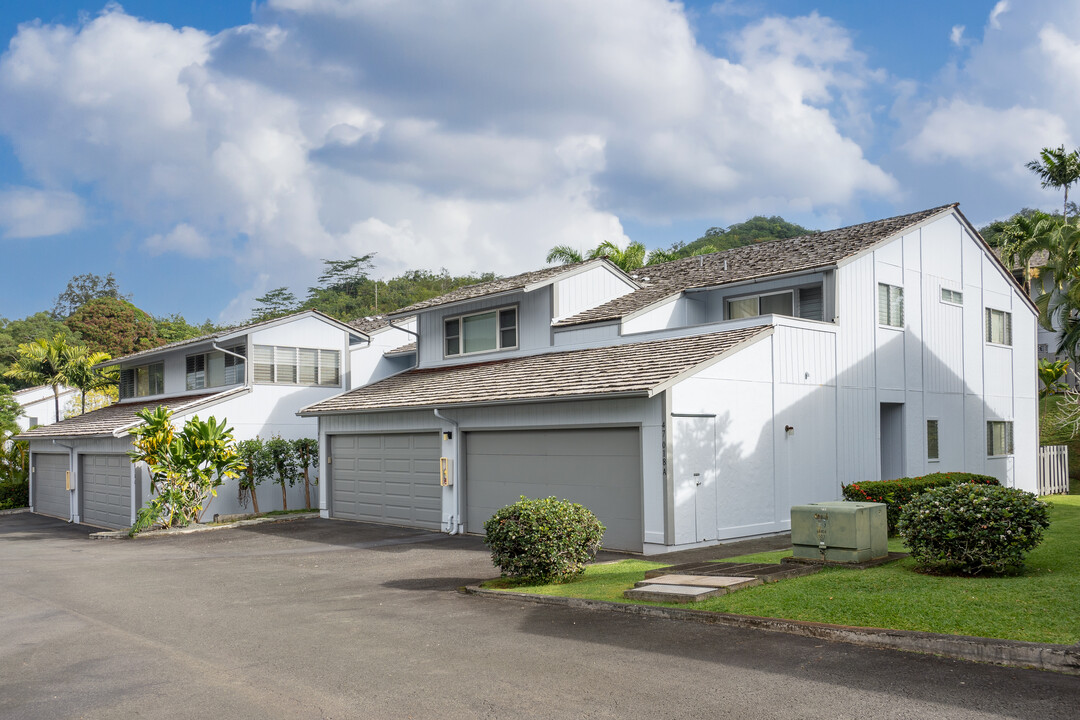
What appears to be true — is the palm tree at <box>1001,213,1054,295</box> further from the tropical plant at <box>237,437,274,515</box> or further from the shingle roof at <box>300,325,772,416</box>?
the tropical plant at <box>237,437,274,515</box>

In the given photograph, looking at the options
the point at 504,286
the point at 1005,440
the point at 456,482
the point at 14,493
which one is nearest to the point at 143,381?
the point at 14,493

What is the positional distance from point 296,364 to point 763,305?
52.0 feet

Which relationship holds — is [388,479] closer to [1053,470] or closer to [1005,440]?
[1005,440]

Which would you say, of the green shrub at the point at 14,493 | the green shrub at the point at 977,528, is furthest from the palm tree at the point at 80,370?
the green shrub at the point at 977,528

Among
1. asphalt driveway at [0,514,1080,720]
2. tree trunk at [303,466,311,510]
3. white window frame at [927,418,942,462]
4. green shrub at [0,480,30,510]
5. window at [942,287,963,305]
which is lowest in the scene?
green shrub at [0,480,30,510]

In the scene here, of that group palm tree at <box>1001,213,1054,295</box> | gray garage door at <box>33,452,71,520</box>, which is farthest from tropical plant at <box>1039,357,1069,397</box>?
gray garage door at <box>33,452,71,520</box>

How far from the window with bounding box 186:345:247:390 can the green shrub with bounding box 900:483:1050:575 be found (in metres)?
21.8

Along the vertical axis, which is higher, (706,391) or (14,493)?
(706,391)

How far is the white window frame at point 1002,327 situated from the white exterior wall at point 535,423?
1425 centimetres

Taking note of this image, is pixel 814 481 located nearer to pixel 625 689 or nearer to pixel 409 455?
pixel 409 455

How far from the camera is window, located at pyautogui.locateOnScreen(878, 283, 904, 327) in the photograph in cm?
2080

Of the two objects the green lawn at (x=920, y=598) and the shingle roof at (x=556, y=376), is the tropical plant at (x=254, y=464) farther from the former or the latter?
the green lawn at (x=920, y=598)

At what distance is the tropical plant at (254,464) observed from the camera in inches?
1019

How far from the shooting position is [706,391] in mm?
16188
